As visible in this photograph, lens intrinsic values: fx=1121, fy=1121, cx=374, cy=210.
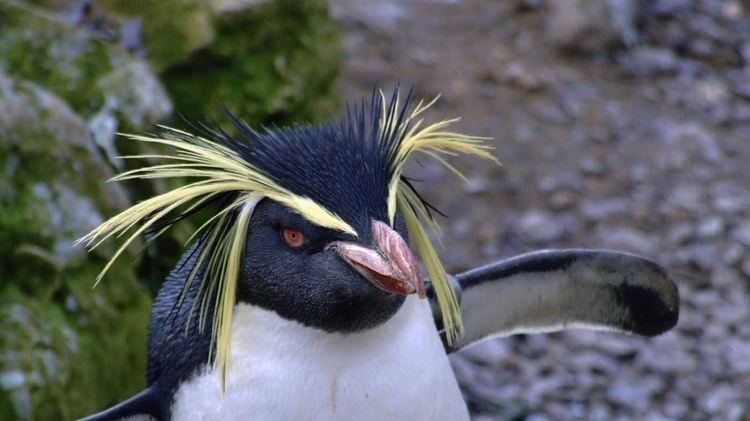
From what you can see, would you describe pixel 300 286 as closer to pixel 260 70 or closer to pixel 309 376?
pixel 309 376

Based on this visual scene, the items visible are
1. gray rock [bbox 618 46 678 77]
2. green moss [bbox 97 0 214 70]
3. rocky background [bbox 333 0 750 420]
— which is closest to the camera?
green moss [bbox 97 0 214 70]

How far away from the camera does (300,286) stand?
2031 millimetres

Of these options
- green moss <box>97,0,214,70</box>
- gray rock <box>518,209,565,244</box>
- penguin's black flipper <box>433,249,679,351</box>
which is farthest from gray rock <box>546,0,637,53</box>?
penguin's black flipper <box>433,249,679,351</box>

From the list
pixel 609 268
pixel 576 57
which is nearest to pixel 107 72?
pixel 609 268

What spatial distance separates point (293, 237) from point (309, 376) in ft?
0.92

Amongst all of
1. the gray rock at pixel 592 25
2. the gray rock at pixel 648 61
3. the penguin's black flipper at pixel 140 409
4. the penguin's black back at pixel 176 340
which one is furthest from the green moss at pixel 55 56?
the gray rock at pixel 648 61

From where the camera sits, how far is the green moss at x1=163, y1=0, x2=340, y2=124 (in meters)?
3.87

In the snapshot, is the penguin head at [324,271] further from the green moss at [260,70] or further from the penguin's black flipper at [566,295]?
the green moss at [260,70]

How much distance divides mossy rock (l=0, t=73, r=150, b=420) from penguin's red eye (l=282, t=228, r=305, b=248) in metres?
0.98

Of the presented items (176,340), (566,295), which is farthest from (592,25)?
(176,340)

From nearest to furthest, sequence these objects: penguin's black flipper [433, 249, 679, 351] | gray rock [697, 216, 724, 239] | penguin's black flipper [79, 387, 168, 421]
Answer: penguin's black flipper [79, 387, 168, 421] < penguin's black flipper [433, 249, 679, 351] < gray rock [697, 216, 724, 239]

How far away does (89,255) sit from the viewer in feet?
9.86

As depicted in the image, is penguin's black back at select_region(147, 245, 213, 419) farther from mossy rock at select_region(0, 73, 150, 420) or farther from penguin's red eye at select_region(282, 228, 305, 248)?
mossy rock at select_region(0, 73, 150, 420)

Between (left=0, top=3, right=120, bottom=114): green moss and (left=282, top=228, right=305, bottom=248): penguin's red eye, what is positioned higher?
(left=282, top=228, right=305, bottom=248): penguin's red eye
